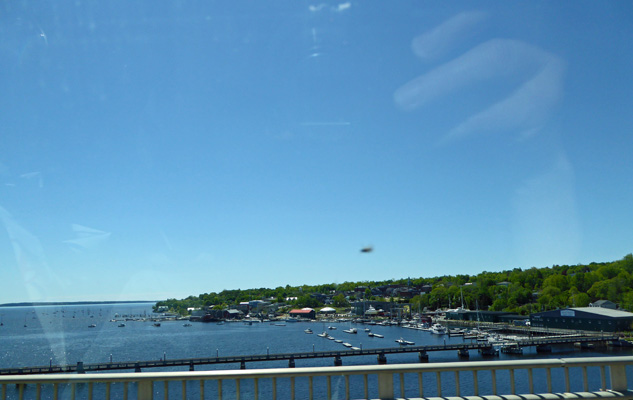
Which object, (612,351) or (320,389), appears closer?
(320,389)

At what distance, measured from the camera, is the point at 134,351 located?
74.8 meters

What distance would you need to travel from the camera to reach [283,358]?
54.4 m

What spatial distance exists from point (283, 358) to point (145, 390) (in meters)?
51.5

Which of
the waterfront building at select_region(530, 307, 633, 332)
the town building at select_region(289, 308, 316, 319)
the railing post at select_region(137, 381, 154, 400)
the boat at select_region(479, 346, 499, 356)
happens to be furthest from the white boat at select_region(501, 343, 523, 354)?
the town building at select_region(289, 308, 316, 319)

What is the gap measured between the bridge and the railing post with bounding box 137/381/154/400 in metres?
43.5

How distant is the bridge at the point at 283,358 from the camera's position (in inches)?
1780

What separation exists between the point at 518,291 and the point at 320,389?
9316cm

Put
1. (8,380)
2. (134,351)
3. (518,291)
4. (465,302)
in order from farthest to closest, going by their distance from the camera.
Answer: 1. (465,302)
2. (518,291)
3. (134,351)
4. (8,380)

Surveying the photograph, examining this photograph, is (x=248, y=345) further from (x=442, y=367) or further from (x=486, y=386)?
(x=442, y=367)

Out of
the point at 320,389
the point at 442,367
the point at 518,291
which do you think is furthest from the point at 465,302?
the point at 442,367

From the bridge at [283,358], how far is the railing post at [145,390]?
143ft

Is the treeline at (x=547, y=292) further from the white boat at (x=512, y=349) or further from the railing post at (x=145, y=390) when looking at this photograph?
the railing post at (x=145, y=390)

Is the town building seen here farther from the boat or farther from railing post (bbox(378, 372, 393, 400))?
railing post (bbox(378, 372, 393, 400))

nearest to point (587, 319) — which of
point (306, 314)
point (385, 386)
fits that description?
point (385, 386)
